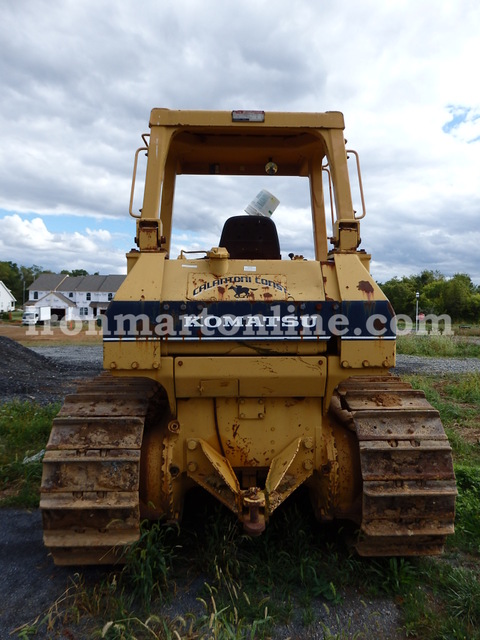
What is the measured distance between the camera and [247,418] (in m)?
3.21

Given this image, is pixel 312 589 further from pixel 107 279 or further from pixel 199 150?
pixel 107 279

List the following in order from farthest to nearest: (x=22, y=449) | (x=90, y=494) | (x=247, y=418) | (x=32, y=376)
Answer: (x=32, y=376) → (x=22, y=449) → (x=247, y=418) → (x=90, y=494)

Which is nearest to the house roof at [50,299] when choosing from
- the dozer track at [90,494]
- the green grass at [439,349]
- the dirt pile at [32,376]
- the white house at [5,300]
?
the white house at [5,300]

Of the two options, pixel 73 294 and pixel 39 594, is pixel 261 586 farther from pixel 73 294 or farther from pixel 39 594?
pixel 73 294

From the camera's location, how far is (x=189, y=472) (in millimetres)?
3162

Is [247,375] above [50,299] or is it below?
below

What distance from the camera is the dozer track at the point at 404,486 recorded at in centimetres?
288

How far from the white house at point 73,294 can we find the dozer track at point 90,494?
6008 centimetres

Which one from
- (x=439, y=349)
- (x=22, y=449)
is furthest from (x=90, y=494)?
(x=439, y=349)

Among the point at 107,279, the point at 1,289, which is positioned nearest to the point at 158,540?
the point at 107,279

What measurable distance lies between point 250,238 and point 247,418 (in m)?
1.74

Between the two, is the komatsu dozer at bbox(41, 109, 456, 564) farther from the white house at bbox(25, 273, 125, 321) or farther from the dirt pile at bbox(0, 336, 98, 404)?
the white house at bbox(25, 273, 125, 321)

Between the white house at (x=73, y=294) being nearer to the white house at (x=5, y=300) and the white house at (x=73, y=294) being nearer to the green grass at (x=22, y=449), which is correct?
the white house at (x=5, y=300)

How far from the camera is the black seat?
4.31m
